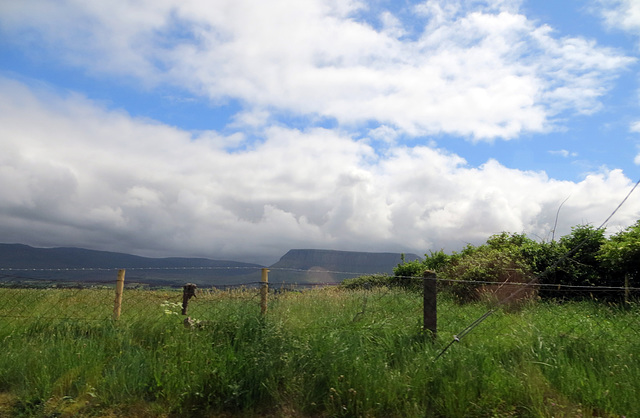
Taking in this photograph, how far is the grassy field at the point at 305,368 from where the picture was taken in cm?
461

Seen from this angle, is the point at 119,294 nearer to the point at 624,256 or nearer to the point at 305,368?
the point at 305,368

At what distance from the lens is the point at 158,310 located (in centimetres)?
759

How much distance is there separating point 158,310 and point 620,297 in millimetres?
11064

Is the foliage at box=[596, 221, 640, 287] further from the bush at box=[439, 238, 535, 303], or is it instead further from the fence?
the fence

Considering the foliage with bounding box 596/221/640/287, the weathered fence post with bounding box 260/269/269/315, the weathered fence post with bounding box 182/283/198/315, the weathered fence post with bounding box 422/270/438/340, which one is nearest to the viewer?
the weathered fence post with bounding box 422/270/438/340

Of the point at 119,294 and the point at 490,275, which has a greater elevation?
the point at 490,275

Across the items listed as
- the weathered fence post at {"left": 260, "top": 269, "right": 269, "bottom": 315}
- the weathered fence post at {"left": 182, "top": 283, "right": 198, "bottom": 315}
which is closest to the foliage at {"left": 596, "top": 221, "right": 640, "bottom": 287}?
the weathered fence post at {"left": 260, "top": 269, "right": 269, "bottom": 315}

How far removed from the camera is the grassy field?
15.1 feet

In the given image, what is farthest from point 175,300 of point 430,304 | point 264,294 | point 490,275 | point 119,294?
point 490,275

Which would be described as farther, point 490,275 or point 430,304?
point 490,275

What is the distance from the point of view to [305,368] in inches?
204

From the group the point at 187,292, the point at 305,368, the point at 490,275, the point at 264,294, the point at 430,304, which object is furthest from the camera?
the point at 490,275

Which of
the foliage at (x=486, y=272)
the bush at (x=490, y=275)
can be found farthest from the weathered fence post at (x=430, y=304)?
the foliage at (x=486, y=272)

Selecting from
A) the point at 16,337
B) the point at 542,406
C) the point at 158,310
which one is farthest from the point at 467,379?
the point at 16,337
